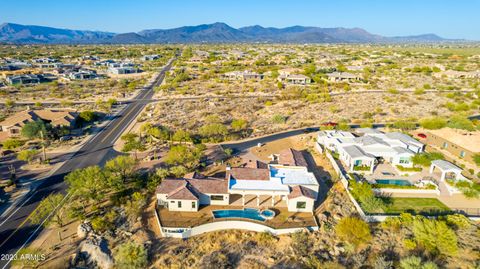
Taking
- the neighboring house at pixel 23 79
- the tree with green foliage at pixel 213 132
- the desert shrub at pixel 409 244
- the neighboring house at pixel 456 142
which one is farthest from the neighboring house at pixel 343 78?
the neighboring house at pixel 23 79

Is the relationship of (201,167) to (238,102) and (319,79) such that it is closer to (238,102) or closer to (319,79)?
(238,102)

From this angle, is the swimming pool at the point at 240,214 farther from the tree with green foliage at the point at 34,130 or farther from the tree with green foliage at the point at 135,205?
the tree with green foliage at the point at 34,130

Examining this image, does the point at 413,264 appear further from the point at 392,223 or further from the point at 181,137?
the point at 181,137

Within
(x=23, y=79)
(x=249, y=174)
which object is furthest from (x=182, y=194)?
(x=23, y=79)

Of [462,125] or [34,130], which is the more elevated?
[34,130]

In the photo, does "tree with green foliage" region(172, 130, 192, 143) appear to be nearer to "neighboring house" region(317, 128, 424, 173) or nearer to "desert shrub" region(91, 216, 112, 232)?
"desert shrub" region(91, 216, 112, 232)
